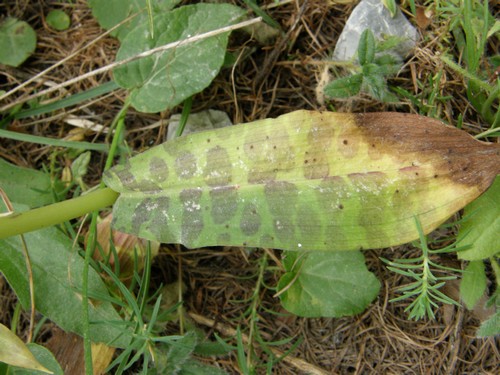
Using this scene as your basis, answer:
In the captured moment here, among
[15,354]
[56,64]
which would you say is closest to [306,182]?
[15,354]

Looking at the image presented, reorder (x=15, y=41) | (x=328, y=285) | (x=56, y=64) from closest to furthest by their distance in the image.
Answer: (x=328, y=285) < (x=56, y=64) < (x=15, y=41)

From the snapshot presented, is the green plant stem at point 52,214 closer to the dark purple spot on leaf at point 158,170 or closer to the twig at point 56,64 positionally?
the dark purple spot on leaf at point 158,170

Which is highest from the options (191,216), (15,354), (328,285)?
(191,216)

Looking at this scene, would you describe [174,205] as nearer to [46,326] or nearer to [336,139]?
[336,139]

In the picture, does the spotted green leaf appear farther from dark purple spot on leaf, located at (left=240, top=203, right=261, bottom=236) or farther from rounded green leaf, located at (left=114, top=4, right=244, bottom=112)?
rounded green leaf, located at (left=114, top=4, right=244, bottom=112)

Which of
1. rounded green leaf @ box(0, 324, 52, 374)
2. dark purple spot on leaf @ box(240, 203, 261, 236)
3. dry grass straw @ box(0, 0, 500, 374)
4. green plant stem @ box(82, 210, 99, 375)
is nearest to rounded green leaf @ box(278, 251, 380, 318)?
dry grass straw @ box(0, 0, 500, 374)

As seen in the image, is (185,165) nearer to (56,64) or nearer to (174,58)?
(174,58)

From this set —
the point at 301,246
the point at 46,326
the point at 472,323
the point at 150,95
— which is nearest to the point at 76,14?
the point at 150,95
